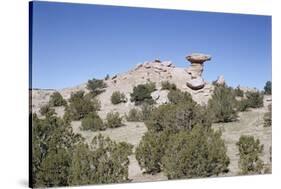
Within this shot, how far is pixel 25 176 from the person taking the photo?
26.9 feet

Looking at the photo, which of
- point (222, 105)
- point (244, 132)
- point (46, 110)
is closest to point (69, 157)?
point (46, 110)

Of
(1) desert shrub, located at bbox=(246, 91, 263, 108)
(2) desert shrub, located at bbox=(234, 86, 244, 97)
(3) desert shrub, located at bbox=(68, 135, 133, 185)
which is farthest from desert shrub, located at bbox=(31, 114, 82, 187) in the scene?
(1) desert shrub, located at bbox=(246, 91, 263, 108)

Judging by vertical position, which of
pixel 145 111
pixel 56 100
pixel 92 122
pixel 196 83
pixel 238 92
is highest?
pixel 196 83

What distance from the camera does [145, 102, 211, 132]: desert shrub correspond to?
8836 millimetres

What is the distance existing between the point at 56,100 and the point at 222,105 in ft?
8.47

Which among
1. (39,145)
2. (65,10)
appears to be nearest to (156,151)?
(39,145)

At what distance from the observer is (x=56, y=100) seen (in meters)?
8.26

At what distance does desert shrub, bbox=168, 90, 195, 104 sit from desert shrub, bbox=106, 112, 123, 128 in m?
0.84

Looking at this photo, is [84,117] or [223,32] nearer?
[84,117]

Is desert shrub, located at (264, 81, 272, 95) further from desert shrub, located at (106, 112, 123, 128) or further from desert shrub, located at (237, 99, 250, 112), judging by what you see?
desert shrub, located at (106, 112, 123, 128)

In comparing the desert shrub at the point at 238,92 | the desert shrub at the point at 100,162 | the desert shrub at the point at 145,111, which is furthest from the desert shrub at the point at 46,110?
the desert shrub at the point at 238,92

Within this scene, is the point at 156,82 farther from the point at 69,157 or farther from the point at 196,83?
the point at 69,157
